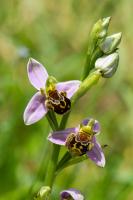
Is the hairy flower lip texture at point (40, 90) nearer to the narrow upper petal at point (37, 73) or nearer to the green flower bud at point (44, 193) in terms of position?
the narrow upper petal at point (37, 73)

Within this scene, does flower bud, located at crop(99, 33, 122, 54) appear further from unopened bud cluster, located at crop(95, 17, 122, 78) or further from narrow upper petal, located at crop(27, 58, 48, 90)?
narrow upper petal, located at crop(27, 58, 48, 90)

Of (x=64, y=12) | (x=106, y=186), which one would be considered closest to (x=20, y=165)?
(x=106, y=186)

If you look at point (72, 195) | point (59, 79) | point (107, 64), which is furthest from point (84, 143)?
point (59, 79)

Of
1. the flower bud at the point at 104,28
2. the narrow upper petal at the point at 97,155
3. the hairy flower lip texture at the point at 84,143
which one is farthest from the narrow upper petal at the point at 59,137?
the flower bud at the point at 104,28

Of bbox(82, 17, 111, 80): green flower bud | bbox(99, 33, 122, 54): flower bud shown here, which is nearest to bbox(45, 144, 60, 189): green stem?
bbox(82, 17, 111, 80): green flower bud

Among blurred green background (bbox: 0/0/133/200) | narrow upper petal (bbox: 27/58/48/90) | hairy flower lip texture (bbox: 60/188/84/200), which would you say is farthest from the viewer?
blurred green background (bbox: 0/0/133/200)

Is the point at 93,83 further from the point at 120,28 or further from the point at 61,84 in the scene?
the point at 120,28

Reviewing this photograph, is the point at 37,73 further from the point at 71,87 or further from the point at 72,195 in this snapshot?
the point at 72,195
